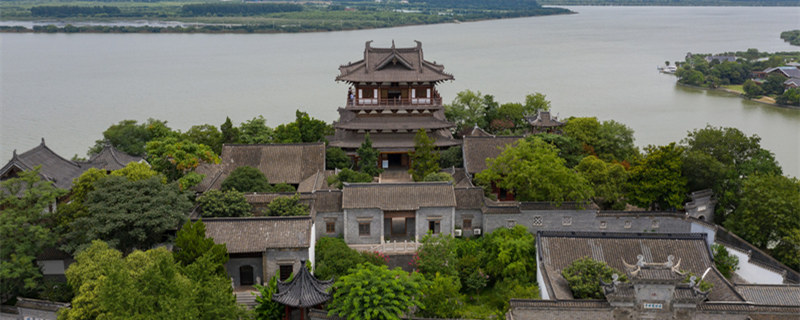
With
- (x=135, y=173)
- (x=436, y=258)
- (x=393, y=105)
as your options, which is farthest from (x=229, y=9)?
(x=436, y=258)

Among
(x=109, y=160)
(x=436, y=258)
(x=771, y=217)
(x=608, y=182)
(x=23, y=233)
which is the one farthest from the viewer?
(x=109, y=160)

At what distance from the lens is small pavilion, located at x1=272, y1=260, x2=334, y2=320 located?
16.1 metres

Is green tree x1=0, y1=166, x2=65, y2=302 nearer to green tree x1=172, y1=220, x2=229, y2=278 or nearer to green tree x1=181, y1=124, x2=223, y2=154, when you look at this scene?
green tree x1=172, y1=220, x2=229, y2=278

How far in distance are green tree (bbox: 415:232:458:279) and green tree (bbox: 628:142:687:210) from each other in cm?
819

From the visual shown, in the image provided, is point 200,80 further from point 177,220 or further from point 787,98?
point 787,98

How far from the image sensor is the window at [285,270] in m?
19.4

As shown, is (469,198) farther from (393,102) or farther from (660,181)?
(393,102)

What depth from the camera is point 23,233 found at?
1808cm

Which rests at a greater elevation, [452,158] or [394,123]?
[394,123]

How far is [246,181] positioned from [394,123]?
28.2 ft

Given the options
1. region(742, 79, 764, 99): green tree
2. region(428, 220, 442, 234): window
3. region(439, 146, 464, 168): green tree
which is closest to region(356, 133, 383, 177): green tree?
region(439, 146, 464, 168): green tree

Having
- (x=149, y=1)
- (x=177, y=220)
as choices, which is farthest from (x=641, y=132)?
(x=149, y=1)

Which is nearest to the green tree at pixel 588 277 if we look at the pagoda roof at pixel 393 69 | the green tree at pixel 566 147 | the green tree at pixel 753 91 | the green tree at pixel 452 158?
the green tree at pixel 566 147

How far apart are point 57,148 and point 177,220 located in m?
22.8
